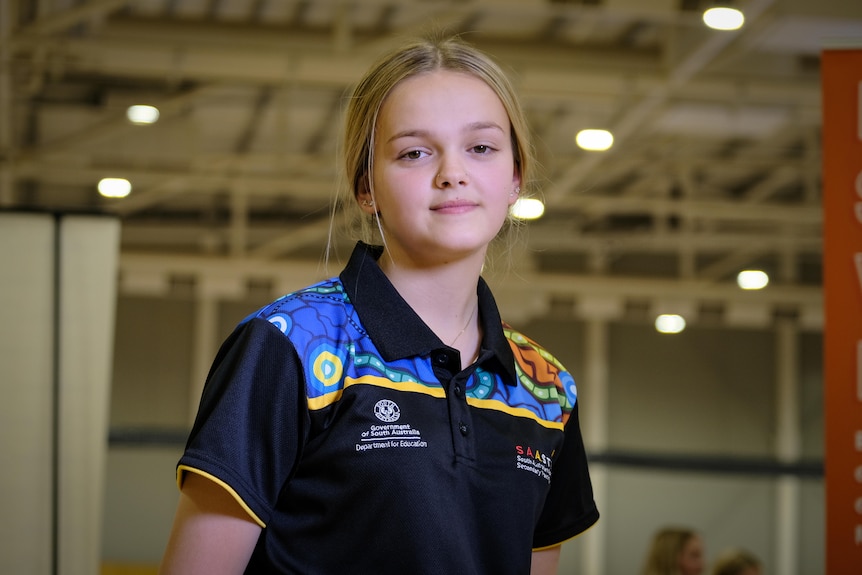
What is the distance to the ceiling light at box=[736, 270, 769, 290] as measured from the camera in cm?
1243

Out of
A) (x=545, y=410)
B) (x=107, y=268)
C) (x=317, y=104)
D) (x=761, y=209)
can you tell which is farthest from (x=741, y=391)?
(x=545, y=410)

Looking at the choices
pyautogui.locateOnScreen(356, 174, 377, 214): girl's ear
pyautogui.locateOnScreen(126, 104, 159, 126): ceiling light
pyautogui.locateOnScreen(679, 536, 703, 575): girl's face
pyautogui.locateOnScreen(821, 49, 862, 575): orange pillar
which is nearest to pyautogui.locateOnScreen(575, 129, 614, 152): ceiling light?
pyautogui.locateOnScreen(679, 536, 703, 575): girl's face

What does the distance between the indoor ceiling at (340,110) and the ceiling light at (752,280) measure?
0.59 feet

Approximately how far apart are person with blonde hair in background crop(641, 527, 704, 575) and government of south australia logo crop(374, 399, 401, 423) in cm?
447

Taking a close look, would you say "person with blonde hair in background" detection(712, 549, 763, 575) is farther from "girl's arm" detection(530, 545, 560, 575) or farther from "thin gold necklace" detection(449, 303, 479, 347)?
"thin gold necklace" detection(449, 303, 479, 347)

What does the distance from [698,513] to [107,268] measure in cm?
1178

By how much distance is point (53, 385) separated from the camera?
10.3 ft

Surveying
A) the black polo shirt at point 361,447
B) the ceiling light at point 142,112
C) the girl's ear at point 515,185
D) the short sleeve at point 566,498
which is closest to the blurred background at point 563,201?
the ceiling light at point 142,112

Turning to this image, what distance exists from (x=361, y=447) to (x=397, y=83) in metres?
0.47

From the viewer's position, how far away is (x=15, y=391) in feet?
10.2

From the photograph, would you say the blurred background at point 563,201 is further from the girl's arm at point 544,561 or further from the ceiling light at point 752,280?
the girl's arm at point 544,561

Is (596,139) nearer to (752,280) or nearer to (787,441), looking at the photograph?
(752,280)

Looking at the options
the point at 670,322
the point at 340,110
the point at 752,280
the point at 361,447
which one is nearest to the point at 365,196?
the point at 361,447

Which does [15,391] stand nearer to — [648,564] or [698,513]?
[648,564]
